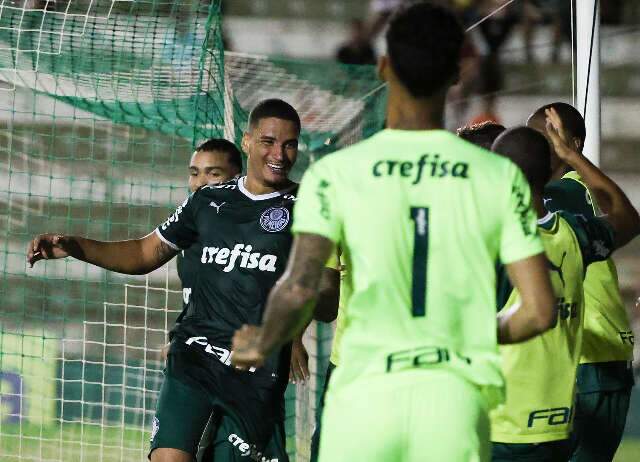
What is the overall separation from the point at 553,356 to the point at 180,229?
1869mm

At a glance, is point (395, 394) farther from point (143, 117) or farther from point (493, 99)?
point (493, 99)

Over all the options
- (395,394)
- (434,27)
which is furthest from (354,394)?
(434,27)

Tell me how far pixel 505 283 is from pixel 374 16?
1070 centimetres

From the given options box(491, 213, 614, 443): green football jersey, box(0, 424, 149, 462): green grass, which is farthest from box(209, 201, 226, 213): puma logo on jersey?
box(0, 424, 149, 462): green grass

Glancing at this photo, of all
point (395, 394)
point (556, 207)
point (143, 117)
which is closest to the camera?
point (395, 394)

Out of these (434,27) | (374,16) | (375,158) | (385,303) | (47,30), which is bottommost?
(385,303)

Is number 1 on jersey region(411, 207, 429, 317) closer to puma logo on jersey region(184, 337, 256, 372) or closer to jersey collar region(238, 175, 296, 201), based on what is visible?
puma logo on jersey region(184, 337, 256, 372)

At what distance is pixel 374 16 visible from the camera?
1478cm

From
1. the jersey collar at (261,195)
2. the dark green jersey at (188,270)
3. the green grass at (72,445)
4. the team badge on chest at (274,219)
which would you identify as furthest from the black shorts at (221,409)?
the green grass at (72,445)

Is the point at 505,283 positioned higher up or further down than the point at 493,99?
further down

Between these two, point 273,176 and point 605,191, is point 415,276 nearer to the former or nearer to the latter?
point 605,191

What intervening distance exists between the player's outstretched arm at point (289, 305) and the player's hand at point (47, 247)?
7.37 ft

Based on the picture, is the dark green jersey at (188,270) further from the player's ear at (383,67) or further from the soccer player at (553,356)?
the player's ear at (383,67)

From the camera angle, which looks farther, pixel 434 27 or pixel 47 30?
pixel 47 30
